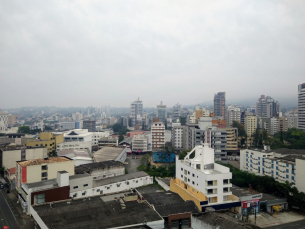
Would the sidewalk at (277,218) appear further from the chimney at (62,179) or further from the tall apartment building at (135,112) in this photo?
the tall apartment building at (135,112)

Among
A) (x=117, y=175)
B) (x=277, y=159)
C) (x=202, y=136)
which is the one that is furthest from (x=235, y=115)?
(x=117, y=175)

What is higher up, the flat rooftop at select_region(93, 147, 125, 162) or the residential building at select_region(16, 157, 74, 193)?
the residential building at select_region(16, 157, 74, 193)

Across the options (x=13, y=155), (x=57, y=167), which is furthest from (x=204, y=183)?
(x=13, y=155)

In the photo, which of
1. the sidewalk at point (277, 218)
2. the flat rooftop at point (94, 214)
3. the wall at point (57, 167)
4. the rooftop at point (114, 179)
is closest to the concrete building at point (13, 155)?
the wall at point (57, 167)

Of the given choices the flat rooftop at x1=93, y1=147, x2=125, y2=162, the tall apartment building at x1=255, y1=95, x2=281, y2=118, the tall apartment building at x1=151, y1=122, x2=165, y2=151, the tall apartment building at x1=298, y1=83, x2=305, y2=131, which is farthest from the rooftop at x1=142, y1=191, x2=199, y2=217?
the tall apartment building at x1=255, y1=95, x2=281, y2=118

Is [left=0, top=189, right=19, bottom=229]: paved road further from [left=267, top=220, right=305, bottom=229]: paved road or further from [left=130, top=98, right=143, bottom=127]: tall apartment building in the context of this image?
[left=130, top=98, right=143, bottom=127]: tall apartment building

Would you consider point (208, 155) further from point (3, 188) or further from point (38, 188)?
point (3, 188)
